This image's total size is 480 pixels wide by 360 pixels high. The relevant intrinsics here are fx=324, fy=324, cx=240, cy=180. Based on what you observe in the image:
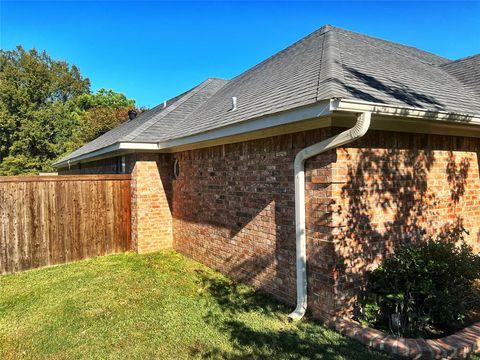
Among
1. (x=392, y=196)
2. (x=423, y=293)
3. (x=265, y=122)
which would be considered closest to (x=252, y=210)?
(x=265, y=122)

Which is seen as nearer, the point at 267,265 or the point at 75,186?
the point at 267,265

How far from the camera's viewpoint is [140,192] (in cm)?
821

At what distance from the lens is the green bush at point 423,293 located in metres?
3.87

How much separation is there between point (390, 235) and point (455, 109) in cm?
235

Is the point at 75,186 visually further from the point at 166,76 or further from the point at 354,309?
the point at 166,76

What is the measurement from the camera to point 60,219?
7.59m

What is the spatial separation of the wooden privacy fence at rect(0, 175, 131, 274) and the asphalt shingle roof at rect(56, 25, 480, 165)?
174 cm

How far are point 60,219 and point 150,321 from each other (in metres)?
4.43

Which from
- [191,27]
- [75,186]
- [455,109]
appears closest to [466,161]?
[455,109]

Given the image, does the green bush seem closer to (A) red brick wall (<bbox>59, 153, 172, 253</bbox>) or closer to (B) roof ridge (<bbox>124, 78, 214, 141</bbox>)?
(A) red brick wall (<bbox>59, 153, 172, 253</bbox>)

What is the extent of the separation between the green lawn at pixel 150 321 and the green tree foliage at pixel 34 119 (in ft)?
90.1

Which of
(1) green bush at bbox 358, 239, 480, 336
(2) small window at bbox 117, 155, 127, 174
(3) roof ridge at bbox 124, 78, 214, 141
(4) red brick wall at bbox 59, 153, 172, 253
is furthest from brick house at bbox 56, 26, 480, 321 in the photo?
(2) small window at bbox 117, 155, 127, 174

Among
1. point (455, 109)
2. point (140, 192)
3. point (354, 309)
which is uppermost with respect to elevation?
point (455, 109)

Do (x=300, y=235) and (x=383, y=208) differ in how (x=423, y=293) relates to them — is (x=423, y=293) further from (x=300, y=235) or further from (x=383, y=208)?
(x=300, y=235)
